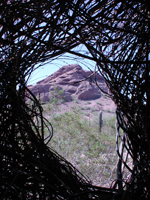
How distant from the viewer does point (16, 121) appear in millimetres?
866

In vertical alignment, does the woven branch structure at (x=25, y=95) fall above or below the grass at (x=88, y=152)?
above

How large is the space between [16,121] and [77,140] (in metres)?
4.96

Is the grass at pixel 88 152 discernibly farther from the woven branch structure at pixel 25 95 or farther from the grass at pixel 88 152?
the woven branch structure at pixel 25 95

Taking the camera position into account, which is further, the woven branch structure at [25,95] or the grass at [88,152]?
the grass at [88,152]

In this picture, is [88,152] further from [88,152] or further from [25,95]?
[25,95]

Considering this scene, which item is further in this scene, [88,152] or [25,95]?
[88,152]

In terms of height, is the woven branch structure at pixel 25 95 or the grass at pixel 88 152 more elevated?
the woven branch structure at pixel 25 95

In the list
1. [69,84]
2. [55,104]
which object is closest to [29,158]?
[55,104]

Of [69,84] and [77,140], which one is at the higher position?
[69,84]

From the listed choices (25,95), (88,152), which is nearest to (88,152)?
(88,152)

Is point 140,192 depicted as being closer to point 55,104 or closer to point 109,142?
point 109,142

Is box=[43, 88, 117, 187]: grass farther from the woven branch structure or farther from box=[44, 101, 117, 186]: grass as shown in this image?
the woven branch structure

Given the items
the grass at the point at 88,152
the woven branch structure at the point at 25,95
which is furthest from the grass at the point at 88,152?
the woven branch structure at the point at 25,95

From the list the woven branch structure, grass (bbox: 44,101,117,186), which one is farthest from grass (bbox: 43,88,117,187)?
the woven branch structure
